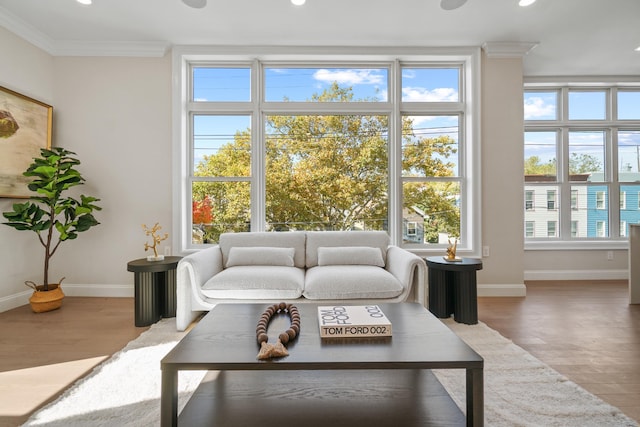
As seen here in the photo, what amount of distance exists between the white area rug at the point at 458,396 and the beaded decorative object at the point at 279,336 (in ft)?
1.94

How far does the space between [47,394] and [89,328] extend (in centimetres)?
107

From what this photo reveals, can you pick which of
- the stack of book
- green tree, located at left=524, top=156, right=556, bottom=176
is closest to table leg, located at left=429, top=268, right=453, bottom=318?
Answer: the stack of book

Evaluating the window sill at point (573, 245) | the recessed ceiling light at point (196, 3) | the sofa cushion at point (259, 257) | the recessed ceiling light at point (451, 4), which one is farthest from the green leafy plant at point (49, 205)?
the window sill at point (573, 245)

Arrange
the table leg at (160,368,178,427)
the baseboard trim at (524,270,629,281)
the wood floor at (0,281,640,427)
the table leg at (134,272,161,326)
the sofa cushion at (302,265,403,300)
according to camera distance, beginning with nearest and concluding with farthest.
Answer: the table leg at (160,368,178,427)
the wood floor at (0,281,640,427)
the sofa cushion at (302,265,403,300)
the table leg at (134,272,161,326)
the baseboard trim at (524,270,629,281)

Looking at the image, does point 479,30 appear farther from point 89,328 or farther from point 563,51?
point 89,328

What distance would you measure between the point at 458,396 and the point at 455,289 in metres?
1.33

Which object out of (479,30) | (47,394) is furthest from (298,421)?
(479,30)

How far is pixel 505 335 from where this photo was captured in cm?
261

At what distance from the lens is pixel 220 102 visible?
12.8 ft

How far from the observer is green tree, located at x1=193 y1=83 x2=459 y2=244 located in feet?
12.9

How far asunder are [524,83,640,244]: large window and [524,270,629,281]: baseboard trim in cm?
44

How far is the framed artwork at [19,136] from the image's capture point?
316cm

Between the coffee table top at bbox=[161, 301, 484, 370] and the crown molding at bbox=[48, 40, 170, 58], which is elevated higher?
the crown molding at bbox=[48, 40, 170, 58]

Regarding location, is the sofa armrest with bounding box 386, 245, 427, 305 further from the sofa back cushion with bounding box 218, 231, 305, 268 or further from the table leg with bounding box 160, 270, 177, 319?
the table leg with bounding box 160, 270, 177, 319
